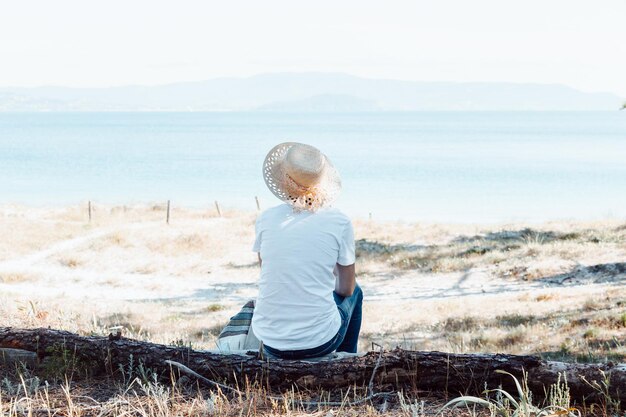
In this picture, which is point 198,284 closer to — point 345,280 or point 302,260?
point 345,280

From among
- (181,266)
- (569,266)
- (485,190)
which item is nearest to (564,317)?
(569,266)

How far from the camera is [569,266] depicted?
1490 cm

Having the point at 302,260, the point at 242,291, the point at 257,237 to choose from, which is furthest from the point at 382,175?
the point at 302,260

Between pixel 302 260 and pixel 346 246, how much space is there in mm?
277

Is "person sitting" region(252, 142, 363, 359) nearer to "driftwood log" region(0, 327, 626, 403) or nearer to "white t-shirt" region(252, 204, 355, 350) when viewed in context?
"white t-shirt" region(252, 204, 355, 350)

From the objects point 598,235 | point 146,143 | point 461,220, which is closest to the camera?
point 598,235

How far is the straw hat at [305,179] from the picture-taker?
4.36 meters

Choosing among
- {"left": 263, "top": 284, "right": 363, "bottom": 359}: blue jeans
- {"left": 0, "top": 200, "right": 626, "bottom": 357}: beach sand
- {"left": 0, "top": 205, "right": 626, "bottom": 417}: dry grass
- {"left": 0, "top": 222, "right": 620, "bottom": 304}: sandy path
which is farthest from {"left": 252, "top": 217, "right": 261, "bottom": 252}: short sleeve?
{"left": 0, "top": 222, "right": 620, "bottom": 304}: sandy path

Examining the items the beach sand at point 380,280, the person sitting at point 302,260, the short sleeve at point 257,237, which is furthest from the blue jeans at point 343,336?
the beach sand at point 380,280

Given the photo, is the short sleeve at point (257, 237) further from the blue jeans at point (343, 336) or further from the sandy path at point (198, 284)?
the sandy path at point (198, 284)

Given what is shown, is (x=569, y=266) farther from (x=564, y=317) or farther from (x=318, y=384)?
(x=318, y=384)

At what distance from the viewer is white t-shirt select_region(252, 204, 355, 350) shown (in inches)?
168

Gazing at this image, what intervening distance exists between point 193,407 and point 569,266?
12.8 m

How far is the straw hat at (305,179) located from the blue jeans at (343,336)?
2.09 feet
